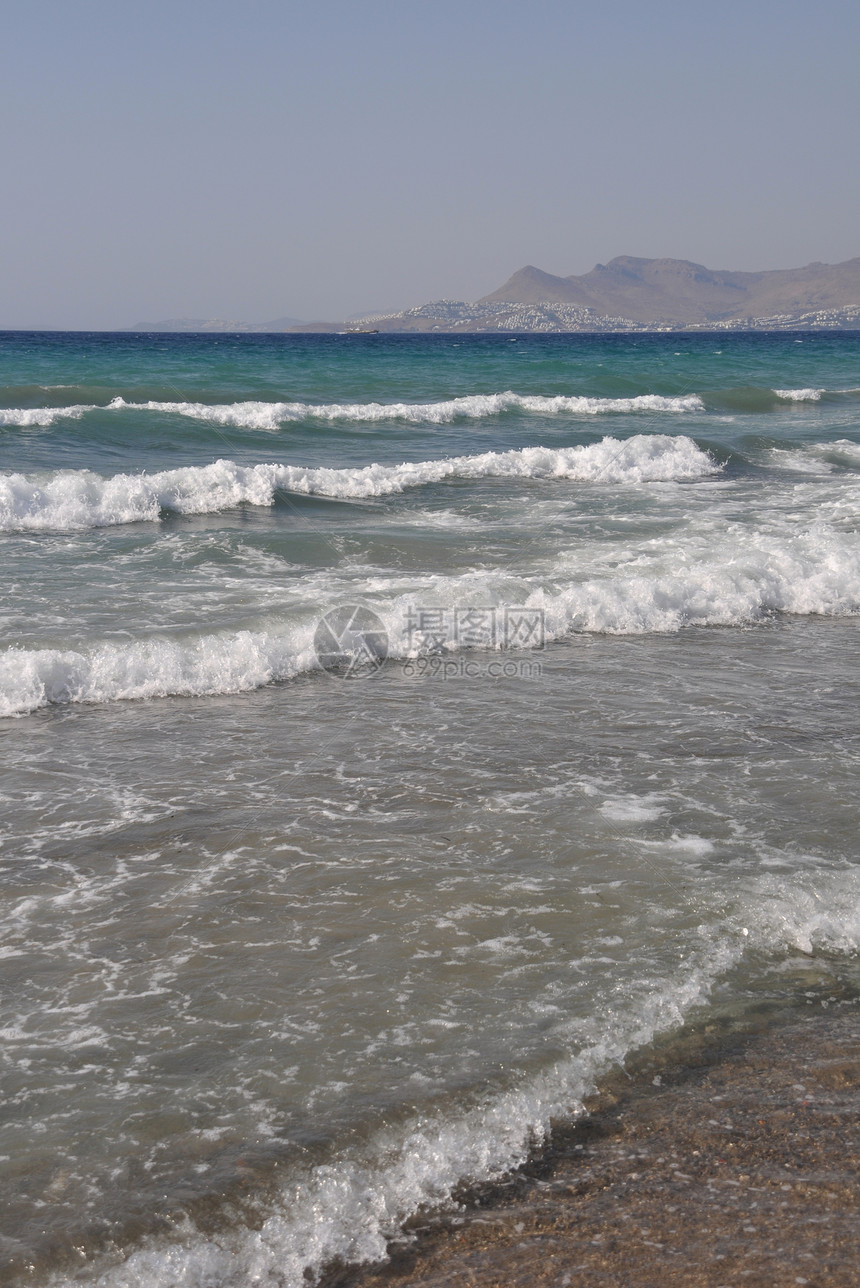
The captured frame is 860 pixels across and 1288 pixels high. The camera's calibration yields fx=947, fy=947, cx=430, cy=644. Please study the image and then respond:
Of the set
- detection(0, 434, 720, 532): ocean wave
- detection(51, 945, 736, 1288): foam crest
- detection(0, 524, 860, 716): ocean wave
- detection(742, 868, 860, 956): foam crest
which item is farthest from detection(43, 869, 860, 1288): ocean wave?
detection(0, 434, 720, 532): ocean wave

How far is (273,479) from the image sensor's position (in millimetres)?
14461

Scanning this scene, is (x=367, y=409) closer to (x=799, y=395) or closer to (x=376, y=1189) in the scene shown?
(x=799, y=395)

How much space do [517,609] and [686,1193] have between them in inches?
251

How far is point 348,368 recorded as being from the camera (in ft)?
115

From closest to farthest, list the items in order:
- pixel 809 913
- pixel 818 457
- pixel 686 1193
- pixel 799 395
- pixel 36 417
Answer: pixel 686 1193
pixel 809 913
pixel 36 417
pixel 818 457
pixel 799 395

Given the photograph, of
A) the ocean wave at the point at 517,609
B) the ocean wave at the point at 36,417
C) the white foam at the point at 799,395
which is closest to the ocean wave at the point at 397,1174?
the ocean wave at the point at 517,609

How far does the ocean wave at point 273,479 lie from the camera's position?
12.4 metres

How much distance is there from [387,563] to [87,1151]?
8053 mm

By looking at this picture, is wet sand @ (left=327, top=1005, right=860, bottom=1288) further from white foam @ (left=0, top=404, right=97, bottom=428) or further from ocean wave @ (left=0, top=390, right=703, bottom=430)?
ocean wave @ (left=0, top=390, right=703, bottom=430)

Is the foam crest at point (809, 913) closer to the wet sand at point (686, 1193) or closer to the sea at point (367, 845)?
the sea at point (367, 845)

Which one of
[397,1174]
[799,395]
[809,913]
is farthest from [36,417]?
[799,395]

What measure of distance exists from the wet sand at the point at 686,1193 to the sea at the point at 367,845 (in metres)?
0.11

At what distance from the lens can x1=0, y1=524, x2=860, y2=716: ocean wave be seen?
7047mm

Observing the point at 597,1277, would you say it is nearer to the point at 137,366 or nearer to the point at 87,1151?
the point at 87,1151
